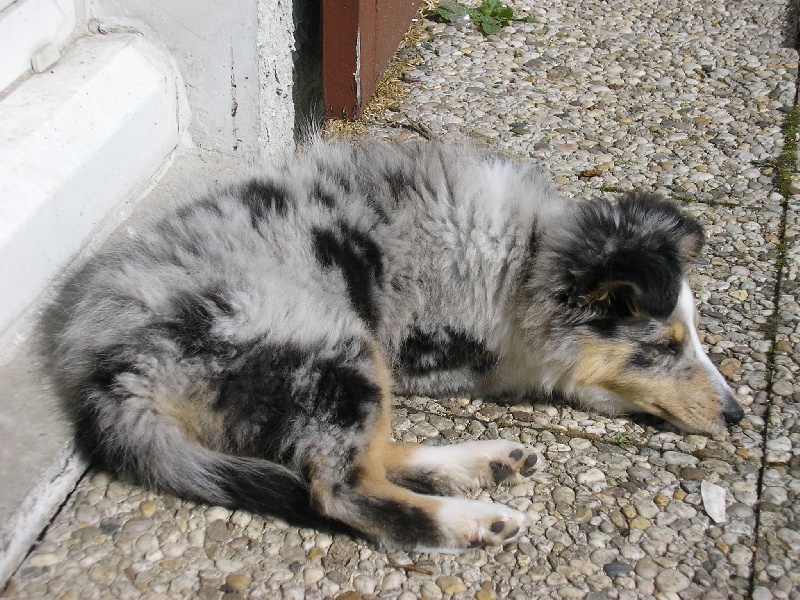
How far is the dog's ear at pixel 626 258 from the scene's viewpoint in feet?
9.32

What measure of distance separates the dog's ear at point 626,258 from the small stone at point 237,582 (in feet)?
4.37

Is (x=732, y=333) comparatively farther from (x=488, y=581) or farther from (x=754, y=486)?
(x=488, y=581)

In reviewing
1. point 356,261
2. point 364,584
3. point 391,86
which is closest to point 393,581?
→ point 364,584

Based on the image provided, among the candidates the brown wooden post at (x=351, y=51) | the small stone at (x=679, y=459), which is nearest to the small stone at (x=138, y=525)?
the small stone at (x=679, y=459)

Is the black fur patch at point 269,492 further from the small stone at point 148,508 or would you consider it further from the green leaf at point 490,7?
the green leaf at point 490,7

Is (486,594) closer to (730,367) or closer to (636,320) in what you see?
(636,320)

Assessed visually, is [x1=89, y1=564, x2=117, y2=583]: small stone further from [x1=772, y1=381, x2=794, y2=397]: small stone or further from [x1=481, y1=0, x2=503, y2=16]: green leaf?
[x1=481, y1=0, x2=503, y2=16]: green leaf

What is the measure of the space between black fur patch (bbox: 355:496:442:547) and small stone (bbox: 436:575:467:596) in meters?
0.11

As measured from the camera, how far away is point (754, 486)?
2.85m

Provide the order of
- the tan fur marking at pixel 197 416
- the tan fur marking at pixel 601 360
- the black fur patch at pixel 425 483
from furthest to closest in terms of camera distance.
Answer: the tan fur marking at pixel 601 360, the black fur patch at pixel 425 483, the tan fur marking at pixel 197 416

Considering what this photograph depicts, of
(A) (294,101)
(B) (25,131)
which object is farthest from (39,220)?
(A) (294,101)

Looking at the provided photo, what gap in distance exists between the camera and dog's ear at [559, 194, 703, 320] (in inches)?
112

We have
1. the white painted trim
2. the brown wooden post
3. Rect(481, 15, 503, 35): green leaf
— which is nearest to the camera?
the white painted trim

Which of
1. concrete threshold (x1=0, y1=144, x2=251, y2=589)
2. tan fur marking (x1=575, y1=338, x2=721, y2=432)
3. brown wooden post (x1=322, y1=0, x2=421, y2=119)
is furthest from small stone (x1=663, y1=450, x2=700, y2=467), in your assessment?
brown wooden post (x1=322, y1=0, x2=421, y2=119)
